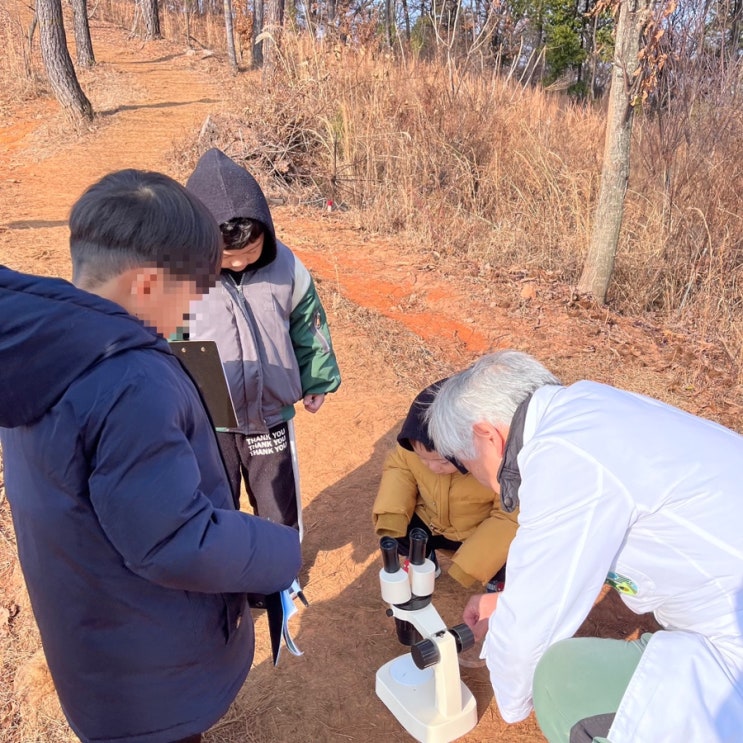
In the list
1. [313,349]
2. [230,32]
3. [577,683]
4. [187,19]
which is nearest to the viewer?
[577,683]

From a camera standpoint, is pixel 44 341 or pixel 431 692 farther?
pixel 431 692

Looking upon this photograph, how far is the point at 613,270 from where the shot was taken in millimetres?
5945

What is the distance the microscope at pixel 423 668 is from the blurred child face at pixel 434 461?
0.24m

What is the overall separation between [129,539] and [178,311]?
0.40 meters

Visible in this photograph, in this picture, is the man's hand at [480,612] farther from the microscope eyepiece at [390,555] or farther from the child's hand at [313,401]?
the child's hand at [313,401]

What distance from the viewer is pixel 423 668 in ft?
6.41

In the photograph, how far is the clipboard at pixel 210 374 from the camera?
1.93m

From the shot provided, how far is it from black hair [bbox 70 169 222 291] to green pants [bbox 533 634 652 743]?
1.20 metres

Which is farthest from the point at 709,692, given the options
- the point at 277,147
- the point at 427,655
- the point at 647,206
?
the point at 277,147

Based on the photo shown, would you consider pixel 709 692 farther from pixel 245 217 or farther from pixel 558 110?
pixel 558 110

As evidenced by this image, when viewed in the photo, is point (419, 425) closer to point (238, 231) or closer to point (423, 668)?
point (423, 668)

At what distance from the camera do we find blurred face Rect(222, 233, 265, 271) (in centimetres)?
207

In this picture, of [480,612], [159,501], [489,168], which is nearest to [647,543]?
[480,612]

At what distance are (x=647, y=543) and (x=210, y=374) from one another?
125 centimetres
